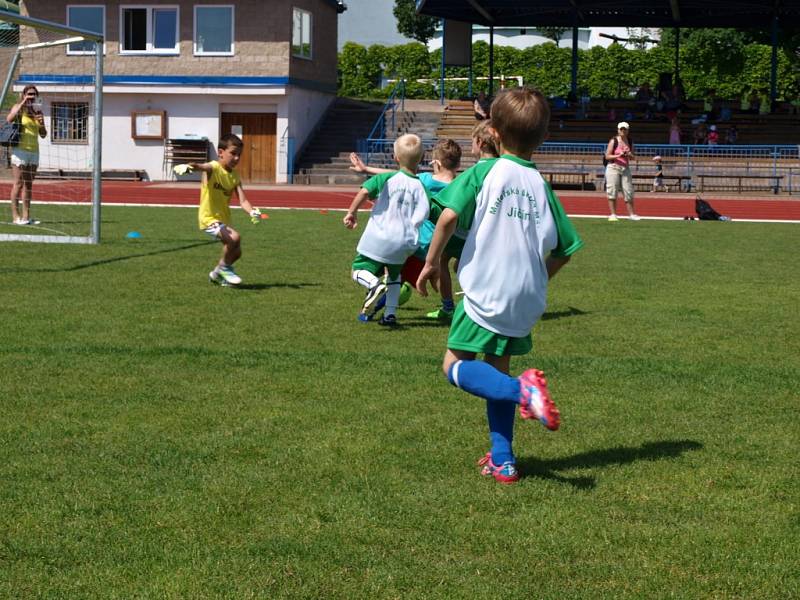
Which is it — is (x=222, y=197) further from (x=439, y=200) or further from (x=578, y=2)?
(x=578, y=2)

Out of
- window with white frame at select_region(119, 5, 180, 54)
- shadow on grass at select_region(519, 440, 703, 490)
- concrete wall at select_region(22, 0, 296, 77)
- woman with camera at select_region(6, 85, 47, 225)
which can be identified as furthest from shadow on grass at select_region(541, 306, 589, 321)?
window with white frame at select_region(119, 5, 180, 54)

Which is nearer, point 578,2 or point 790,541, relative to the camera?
point 790,541

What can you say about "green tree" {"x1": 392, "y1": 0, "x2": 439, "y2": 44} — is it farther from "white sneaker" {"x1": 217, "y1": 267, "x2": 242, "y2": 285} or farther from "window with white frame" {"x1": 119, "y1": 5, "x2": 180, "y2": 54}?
"white sneaker" {"x1": 217, "y1": 267, "x2": 242, "y2": 285}

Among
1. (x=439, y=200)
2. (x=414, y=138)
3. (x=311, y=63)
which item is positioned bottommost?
(x=439, y=200)

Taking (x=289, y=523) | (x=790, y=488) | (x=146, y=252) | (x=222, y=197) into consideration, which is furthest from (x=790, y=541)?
(x=146, y=252)

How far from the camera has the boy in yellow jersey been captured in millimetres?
11422

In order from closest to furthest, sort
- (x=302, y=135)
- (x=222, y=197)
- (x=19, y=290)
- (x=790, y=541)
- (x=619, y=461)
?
1. (x=790, y=541)
2. (x=619, y=461)
3. (x=19, y=290)
4. (x=222, y=197)
5. (x=302, y=135)

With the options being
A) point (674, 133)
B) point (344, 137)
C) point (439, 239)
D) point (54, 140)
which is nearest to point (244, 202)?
point (439, 239)

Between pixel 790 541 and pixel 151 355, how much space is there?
483cm

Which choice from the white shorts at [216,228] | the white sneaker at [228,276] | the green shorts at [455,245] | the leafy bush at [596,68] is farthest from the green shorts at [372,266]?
the leafy bush at [596,68]

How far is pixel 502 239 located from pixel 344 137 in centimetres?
4001

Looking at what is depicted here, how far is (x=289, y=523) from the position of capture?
175 inches

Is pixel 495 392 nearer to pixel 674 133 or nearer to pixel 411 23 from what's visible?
pixel 674 133

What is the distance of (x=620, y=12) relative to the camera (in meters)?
48.0
